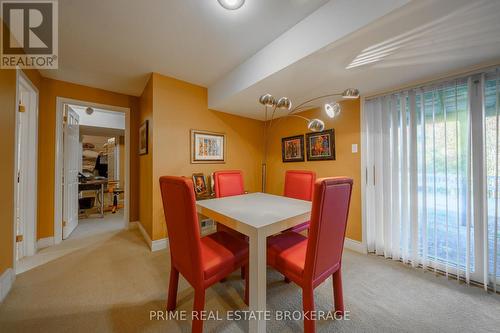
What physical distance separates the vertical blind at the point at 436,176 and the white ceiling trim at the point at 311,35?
1393 millimetres

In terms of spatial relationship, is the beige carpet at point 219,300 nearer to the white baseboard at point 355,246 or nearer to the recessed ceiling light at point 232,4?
the white baseboard at point 355,246

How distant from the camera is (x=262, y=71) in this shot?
1.93m

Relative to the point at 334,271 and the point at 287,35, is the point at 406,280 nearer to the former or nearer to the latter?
the point at 334,271

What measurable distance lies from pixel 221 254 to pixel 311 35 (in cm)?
187

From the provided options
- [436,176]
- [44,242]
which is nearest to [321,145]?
[436,176]

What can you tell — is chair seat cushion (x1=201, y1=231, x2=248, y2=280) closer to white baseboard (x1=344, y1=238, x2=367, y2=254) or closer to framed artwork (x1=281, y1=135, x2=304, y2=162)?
white baseboard (x1=344, y1=238, x2=367, y2=254)

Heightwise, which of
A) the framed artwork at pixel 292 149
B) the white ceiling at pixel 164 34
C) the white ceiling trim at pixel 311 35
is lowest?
the framed artwork at pixel 292 149

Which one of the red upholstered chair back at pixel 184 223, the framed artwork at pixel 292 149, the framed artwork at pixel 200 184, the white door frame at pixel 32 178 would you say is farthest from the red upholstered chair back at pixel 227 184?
the white door frame at pixel 32 178

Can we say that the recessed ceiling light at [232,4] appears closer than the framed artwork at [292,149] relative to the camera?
Yes

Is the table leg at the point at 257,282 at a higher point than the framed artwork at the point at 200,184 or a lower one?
lower

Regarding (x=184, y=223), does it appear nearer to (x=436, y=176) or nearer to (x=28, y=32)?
(x=28, y=32)

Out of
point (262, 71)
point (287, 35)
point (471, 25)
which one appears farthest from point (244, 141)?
point (471, 25)

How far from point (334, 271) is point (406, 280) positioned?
115cm

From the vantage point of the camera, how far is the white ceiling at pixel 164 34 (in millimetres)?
1431
